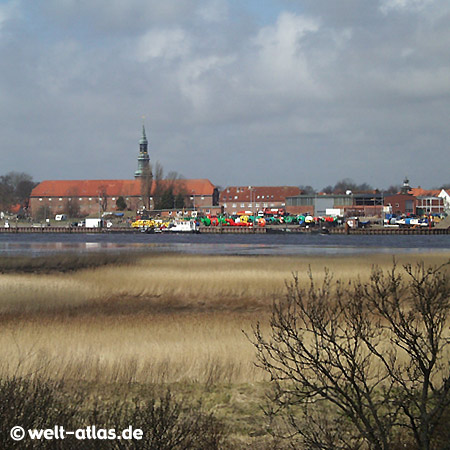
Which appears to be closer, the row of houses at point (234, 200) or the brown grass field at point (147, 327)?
the brown grass field at point (147, 327)

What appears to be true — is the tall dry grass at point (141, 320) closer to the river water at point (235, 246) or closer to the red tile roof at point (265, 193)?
the river water at point (235, 246)

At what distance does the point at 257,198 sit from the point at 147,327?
17183cm

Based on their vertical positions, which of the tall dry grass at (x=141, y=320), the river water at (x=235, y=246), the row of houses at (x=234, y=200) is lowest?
the river water at (x=235, y=246)

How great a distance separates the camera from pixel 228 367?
17078 millimetres

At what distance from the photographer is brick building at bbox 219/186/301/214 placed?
630 ft

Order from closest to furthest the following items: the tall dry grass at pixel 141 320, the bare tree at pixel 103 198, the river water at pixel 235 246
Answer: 1. the tall dry grass at pixel 141 320
2. the river water at pixel 235 246
3. the bare tree at pixel 103 198

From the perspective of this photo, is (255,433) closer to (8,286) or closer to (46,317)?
(46,317)

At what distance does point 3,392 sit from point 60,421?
1021mm

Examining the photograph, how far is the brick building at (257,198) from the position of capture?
19200 centimetres

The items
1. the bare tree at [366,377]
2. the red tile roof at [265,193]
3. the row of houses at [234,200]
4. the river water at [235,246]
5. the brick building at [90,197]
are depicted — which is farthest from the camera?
the red tile roof at [265,193]

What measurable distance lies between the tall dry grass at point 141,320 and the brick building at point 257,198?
147802mm

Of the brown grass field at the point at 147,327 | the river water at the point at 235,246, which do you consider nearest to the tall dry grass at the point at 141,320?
the brown grass field at the point at 147,327

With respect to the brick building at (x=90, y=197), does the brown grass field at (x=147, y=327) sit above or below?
below

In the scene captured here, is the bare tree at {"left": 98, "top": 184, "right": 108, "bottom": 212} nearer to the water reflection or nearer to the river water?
the river water
